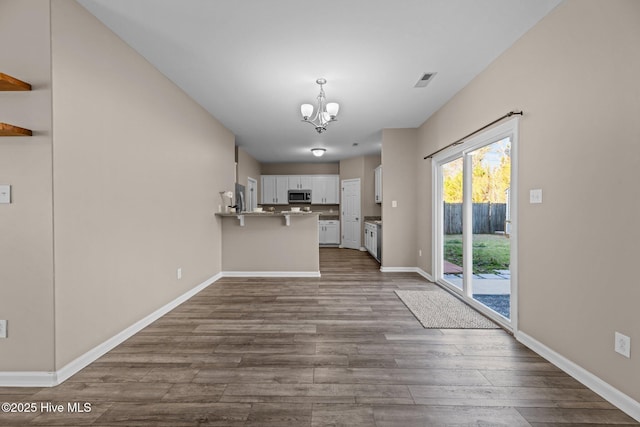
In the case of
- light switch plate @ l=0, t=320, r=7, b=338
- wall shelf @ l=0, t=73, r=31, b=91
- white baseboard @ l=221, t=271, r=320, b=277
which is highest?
wall shelf @ l=0, t=73, r=31, b=91

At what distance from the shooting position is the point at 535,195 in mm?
2443

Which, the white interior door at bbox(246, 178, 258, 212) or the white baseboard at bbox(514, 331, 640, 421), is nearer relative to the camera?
the white baseboard at bbox(514, 331, 640, 421)

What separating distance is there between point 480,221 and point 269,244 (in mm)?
3296

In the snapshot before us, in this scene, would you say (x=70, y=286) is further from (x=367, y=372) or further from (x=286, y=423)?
(x=367, y=372)

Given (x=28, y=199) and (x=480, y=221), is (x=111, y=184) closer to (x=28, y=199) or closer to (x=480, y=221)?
(x=28, y=199)

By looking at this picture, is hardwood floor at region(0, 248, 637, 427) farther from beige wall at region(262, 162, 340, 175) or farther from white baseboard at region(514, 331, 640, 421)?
beige wall at region(262, 162, 340, 175)

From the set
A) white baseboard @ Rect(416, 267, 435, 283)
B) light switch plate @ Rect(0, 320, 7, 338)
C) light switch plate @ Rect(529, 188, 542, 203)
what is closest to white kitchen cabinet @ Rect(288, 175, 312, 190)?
white baseboard @ Rect(416, 267, 435, 283)

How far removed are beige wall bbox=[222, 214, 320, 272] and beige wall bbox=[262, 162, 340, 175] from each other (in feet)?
13.9

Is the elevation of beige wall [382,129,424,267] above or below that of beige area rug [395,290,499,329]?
above

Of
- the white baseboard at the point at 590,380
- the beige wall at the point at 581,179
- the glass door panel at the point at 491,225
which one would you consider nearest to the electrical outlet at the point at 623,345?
the beige wall at the point at 581,179

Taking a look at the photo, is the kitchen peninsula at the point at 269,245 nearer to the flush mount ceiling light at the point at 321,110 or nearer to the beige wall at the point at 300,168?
the flush mount ceiling light at the point at 321,110

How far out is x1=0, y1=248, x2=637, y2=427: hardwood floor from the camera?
167cm

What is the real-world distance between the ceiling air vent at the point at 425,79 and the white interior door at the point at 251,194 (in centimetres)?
520

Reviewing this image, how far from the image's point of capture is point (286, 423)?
1.62 m
